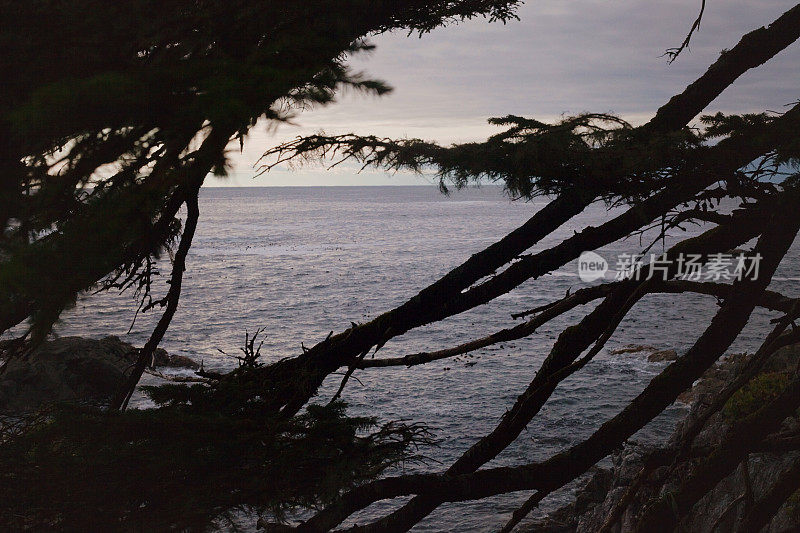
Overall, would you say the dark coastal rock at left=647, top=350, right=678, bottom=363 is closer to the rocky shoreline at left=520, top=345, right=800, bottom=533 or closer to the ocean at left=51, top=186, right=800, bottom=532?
the ocean at left=51, top=186, right=800, bottom=532

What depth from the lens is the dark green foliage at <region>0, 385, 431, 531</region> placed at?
3020 millimetres

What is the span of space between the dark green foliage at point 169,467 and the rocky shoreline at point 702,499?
2.27 meters

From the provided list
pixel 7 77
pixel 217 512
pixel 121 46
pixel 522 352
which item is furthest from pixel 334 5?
pixel 522 352

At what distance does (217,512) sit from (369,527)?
0.85 meters

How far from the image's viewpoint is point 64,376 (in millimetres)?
19688

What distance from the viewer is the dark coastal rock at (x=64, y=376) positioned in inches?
725

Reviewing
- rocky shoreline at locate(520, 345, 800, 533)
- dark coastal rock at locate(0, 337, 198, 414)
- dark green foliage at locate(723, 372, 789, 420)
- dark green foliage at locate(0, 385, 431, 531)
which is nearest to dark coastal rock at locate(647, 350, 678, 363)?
rocky shoreline at locate(520, 345, 800, 533)

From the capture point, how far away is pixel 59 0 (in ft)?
7.39

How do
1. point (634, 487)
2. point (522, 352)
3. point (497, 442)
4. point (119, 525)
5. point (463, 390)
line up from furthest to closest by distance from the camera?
point (522, 352) < point (463, 390) < point (634, 487) < point (497, 442) < point (119, 525)

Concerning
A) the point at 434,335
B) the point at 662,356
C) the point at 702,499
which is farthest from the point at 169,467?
the point at 434,335

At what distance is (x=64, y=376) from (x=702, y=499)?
60.3 feet

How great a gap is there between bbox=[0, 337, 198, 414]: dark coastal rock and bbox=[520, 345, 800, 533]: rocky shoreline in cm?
1305

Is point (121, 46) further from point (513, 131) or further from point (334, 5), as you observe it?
point (513, 131)

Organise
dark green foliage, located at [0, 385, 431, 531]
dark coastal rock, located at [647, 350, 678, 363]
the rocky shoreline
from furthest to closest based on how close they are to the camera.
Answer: dark coastal rock, located at [647, 350, 678, 363] → the rocky shoreline → dark green foliage, located at [0, 385, 431, 531]
